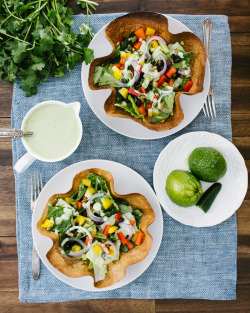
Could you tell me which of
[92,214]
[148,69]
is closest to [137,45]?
[148,69]

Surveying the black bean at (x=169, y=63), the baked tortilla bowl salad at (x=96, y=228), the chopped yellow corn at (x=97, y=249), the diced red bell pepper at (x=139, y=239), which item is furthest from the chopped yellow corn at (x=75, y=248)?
the black bean at (x=169, y=63)

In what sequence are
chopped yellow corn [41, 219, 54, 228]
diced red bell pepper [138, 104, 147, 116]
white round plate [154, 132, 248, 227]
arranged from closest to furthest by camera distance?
chopped yellow corn [41, 219, 54, 228]
diced red bell pepper [138, 104, 147, 116]
white round plate [154, 132, 248, 227]

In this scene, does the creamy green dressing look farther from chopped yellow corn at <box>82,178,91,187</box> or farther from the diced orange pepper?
the diced orange pepper

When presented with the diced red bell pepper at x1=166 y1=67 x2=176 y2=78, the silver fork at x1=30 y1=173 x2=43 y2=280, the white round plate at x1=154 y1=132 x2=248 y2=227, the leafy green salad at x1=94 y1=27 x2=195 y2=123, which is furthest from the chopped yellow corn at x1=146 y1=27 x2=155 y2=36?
the silver fork at x1=30 y1=173 x2=43 y2=280

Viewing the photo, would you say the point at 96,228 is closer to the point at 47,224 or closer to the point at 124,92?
the point at 47,224

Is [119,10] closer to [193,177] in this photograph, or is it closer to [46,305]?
[193,177]

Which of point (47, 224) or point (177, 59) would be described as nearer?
point (47, 224)
